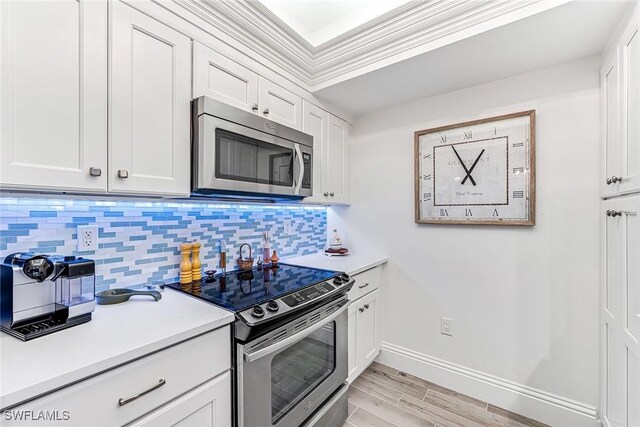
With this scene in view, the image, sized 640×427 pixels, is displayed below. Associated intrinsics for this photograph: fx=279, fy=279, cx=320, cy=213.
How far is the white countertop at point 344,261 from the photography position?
2.07 metres

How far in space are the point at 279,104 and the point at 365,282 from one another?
1.45 metres

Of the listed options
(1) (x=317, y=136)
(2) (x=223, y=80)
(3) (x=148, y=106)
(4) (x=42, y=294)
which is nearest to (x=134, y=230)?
(4) (x=42, y=294)

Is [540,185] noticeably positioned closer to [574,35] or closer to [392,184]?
[574,35]

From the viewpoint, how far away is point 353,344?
79.6 inches

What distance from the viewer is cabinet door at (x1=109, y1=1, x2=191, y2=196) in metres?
1.14

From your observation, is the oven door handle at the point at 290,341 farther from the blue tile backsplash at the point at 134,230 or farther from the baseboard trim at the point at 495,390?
the baseboard trim at the point at 495,390

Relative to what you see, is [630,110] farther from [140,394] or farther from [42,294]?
[42,294]

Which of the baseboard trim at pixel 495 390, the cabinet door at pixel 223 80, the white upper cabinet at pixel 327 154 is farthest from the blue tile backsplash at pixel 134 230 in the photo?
the baseboard trim at pixel 495 390

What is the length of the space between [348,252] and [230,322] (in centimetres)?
164

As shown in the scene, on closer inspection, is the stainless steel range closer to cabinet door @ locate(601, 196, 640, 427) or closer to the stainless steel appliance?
the stainless steel appliance

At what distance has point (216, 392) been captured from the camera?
1.11 metres

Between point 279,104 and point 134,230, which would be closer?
point 134,230

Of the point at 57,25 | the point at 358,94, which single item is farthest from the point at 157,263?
the point at 358,94

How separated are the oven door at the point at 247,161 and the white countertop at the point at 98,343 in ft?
1.96
